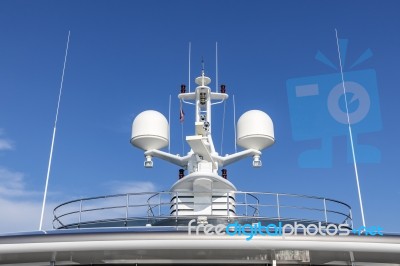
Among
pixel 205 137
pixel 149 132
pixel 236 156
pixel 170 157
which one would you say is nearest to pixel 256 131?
pixel 236 156

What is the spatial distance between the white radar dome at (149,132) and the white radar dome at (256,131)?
3003 millimetres

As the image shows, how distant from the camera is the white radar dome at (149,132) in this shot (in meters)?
17.3

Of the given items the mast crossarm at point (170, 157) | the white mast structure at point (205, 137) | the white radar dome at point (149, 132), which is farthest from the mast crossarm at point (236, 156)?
the white radar dome at point (149, 132)

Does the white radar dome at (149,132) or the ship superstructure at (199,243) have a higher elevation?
the white radar dome at (149,132)

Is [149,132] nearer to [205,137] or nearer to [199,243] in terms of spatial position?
[205,137]

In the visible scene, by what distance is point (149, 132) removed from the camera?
17.2m

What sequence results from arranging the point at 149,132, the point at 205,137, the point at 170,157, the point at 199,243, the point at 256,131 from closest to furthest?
1. the point at 199,243
2. the point at 205,137
3. the point at 256,131
4. the point at 149,132
5. the point at 170,157

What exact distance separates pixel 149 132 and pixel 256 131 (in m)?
4.10

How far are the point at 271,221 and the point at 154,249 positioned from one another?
3518mm

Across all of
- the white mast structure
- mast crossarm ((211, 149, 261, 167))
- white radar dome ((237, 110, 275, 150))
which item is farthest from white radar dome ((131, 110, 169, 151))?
white radar dome ((237, 110, 275, 150))

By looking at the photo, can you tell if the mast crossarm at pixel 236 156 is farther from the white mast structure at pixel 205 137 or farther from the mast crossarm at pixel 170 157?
the mast crossarm at pixel 170 157

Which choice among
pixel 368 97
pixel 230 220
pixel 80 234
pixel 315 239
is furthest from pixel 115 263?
pixel 368 97

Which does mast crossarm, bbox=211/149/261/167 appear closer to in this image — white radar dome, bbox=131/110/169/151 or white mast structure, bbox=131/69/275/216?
white mast structure, bbox=131/69/275/216

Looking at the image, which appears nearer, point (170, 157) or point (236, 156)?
point (236, 156)
